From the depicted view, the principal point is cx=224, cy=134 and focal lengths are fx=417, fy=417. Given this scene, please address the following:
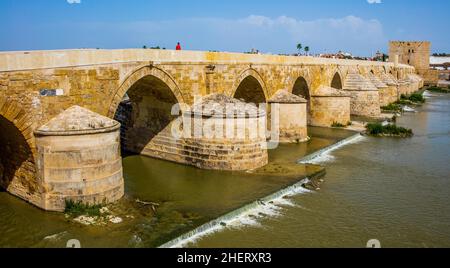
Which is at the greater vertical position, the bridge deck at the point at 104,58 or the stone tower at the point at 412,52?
the stone tower at the point at 412,52

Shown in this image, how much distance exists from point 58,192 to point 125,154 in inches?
260

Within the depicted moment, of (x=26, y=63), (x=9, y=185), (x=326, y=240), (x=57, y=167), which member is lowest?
(x=326, y=240)

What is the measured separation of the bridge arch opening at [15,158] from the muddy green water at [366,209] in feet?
14.6

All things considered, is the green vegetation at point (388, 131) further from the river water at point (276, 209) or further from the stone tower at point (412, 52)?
the stone tower at point (412, 52)

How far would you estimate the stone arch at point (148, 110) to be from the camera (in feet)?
43.7

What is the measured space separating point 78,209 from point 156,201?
1926 millimetres

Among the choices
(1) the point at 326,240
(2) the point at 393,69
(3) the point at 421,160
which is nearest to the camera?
(1) the point at 326,240

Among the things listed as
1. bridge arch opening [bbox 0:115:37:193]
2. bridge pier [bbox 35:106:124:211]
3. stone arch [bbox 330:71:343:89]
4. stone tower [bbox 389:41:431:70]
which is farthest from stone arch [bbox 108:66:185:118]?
stone tower [bbox 389:41:431:70]

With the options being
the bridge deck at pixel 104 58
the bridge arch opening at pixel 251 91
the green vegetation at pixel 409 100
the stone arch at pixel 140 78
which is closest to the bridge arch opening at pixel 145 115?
the stone arch at pixel 140 78

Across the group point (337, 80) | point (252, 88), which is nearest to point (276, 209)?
point (252, 88)

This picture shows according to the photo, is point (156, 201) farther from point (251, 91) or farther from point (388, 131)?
point (388, 131)
